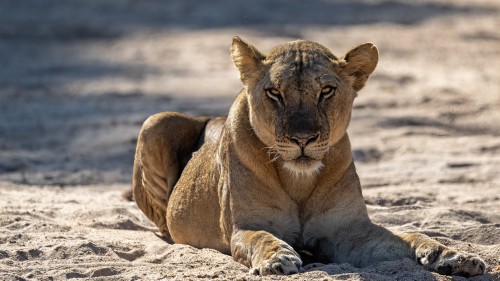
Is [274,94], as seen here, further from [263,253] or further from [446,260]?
[446,260]

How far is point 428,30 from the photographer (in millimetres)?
15984

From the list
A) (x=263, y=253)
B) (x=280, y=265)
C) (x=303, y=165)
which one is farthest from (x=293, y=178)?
(x=280, y=265)

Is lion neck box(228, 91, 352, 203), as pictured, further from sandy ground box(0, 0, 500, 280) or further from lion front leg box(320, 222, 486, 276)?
sandy ground box(0, 0, 500, 280)

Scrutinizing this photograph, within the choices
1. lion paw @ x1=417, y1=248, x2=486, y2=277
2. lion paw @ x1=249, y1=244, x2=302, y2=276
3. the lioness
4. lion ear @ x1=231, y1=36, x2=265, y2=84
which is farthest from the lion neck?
lion paw @ x1=417, y1=248, x2=486, y2=277

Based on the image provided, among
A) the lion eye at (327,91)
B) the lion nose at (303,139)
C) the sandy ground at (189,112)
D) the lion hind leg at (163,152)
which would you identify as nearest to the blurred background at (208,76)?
the sandy ground at (189,112)

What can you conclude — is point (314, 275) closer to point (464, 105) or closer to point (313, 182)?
point (313, 182)

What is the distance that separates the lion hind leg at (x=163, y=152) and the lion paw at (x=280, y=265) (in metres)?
2.28

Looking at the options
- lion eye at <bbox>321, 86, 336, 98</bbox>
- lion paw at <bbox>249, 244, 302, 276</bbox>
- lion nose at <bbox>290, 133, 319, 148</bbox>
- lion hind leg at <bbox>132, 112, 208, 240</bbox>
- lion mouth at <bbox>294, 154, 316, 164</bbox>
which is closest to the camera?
lion paw at <bbox>249, 244, 302, 276</bbox>

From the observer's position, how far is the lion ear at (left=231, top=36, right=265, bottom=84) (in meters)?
6.47

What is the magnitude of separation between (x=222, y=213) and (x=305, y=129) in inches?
40.0

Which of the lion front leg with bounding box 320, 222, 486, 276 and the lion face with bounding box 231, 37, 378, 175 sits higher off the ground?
the lion face with bounding box 231, 37, 378, 175

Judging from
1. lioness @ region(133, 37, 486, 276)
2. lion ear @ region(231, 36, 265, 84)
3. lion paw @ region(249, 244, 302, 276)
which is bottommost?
lion paw @ region(249, 244, 302, 276)

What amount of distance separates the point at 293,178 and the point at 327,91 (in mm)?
560

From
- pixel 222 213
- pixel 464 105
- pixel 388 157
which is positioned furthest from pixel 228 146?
pixel 464 105
